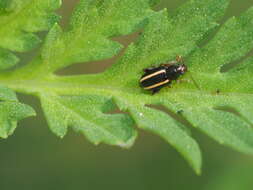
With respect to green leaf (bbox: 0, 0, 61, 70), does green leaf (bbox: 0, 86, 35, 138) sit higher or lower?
lower

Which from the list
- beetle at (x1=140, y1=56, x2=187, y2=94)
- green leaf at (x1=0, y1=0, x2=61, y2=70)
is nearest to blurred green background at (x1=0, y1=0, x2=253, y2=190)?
green leaf at (x1=0, y1=0, x2=61, y2=70)

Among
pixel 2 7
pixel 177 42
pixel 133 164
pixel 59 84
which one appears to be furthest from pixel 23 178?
pixel 177 42

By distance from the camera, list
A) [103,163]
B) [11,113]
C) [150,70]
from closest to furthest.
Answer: [11,113] → [150,70] → [103,163]

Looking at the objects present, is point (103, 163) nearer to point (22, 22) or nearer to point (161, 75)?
point (161, 75)

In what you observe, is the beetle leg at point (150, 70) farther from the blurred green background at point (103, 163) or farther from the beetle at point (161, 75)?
the blurred green background at point (103, 163)

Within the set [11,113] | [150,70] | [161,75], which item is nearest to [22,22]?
[11,113]

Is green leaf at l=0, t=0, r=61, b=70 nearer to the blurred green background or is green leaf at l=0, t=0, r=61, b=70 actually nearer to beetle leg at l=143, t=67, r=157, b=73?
beetle leg at l=143, t=67, r=157, b=73

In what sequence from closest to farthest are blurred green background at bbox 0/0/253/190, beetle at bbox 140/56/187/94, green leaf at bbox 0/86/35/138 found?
green leaf at bbox 0/86/35/138, beetle at bbox 140/56/187/94, blurred green background at bbox 0/0/253/190
